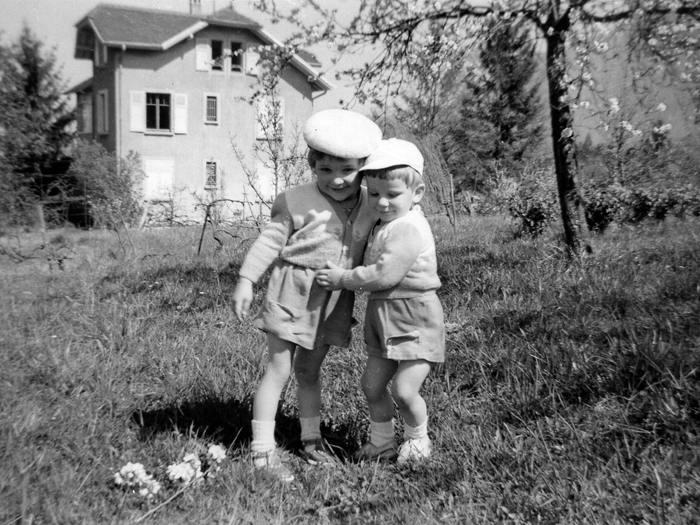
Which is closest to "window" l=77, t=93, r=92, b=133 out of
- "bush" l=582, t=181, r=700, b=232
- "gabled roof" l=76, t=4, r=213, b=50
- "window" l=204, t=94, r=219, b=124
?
"gabled roof" l=76, t=4, r=213, b=50

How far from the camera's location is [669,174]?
9914 mm

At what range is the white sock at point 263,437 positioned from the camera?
8.75 ft

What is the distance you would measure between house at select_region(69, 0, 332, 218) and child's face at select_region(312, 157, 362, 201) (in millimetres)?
23141

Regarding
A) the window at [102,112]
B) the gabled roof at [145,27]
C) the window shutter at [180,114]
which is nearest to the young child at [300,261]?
the gabled roof at [145,27]

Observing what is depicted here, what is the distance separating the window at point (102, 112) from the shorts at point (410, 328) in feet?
87.3

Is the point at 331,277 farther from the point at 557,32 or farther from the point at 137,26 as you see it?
the point at 137,26

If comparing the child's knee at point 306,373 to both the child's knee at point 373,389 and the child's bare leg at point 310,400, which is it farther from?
the child's knee at point 373,389

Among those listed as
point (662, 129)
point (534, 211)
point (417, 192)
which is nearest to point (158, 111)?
point (534, 211)

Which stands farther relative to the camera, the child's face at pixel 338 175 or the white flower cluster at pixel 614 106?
the white flower cluster at pixel 614 106

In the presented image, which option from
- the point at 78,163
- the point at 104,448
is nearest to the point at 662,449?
the point at 104,448

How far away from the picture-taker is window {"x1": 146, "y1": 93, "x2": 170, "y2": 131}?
2656cm

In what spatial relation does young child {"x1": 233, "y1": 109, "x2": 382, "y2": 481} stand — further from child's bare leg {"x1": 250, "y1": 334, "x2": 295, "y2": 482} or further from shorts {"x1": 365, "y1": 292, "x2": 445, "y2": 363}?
shorts {"x1": 365, "y1": 292, "x2": 445, "y2": 363}

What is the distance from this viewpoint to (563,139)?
18.8 ft

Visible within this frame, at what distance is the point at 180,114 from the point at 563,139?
23.6 m
